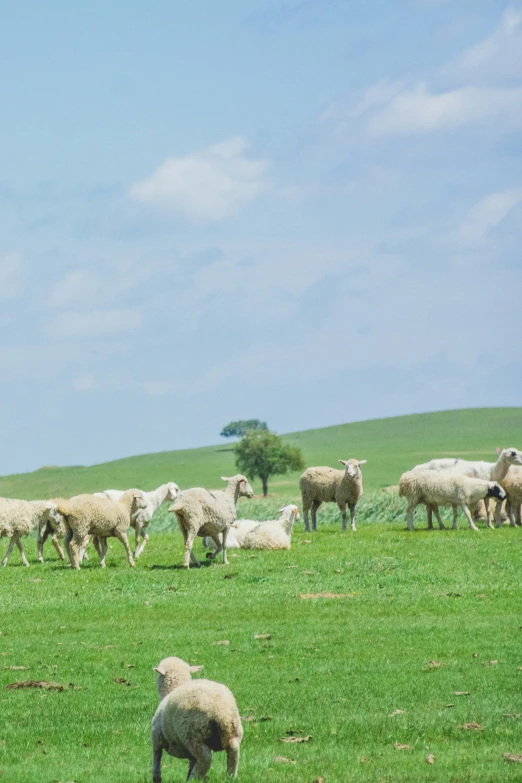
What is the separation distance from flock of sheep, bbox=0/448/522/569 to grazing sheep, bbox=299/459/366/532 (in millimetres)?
32

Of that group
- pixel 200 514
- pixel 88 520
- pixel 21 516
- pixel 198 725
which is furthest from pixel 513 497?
pixel 198 725

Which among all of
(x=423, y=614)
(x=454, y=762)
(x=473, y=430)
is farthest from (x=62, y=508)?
(x=473, y=430)

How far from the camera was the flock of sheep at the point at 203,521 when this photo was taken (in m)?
8.59

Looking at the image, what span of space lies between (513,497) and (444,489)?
3.31 m

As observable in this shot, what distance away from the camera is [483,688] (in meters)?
13.0

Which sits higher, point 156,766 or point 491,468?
point 491,468

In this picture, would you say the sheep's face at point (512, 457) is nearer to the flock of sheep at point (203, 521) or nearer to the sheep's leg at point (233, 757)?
the flock of sheep at point (203, 521)

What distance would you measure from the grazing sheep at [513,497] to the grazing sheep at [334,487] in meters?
4.58

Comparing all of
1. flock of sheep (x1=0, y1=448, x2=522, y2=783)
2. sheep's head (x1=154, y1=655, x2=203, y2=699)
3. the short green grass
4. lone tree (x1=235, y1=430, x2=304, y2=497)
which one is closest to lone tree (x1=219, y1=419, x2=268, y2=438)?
lone tree (x1=235, y1=430, x2=304, y2=497)

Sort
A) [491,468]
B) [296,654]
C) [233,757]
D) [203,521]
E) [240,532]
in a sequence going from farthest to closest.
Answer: [491,468]
[240,532]
[203,521]
[296,654]
[233,757]

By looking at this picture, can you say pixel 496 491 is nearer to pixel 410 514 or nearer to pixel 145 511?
pixel 410 514

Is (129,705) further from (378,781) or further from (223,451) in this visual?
(223,451)

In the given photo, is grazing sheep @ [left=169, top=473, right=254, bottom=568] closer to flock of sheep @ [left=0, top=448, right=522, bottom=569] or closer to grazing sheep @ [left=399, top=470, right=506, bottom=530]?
flock of sheep @ [left=0, top=448, right=522, bottom=569]

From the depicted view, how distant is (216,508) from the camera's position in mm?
25172
